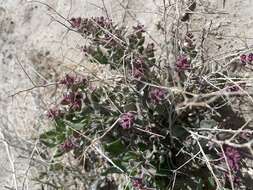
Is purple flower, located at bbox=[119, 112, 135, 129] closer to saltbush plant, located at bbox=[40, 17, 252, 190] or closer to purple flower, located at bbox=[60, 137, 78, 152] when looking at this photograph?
saltbush plant, located at bbox=[40, 17, 252, 190]

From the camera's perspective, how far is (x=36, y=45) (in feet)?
8.50

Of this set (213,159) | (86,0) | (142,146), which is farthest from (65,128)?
(86,0)

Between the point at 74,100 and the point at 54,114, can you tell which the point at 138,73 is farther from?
the point at 54,114

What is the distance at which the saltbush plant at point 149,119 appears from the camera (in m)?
1.95

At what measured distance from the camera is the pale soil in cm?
229

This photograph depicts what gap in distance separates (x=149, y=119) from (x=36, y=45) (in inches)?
33.4

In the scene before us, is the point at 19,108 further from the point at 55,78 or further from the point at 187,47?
the point at 187,47

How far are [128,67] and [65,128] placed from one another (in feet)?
1.12

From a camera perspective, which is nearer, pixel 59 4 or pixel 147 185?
pixel 147 185

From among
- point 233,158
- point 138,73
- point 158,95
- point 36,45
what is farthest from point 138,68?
point 36,45

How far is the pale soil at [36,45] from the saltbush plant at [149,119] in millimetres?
188

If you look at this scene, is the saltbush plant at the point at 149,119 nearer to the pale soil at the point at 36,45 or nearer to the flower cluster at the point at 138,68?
the flower cluster at the point at 138,68

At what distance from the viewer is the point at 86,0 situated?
2.58 metres

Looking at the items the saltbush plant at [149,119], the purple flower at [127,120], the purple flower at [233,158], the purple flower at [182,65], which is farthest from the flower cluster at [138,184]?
the purple flower at [182,65]
